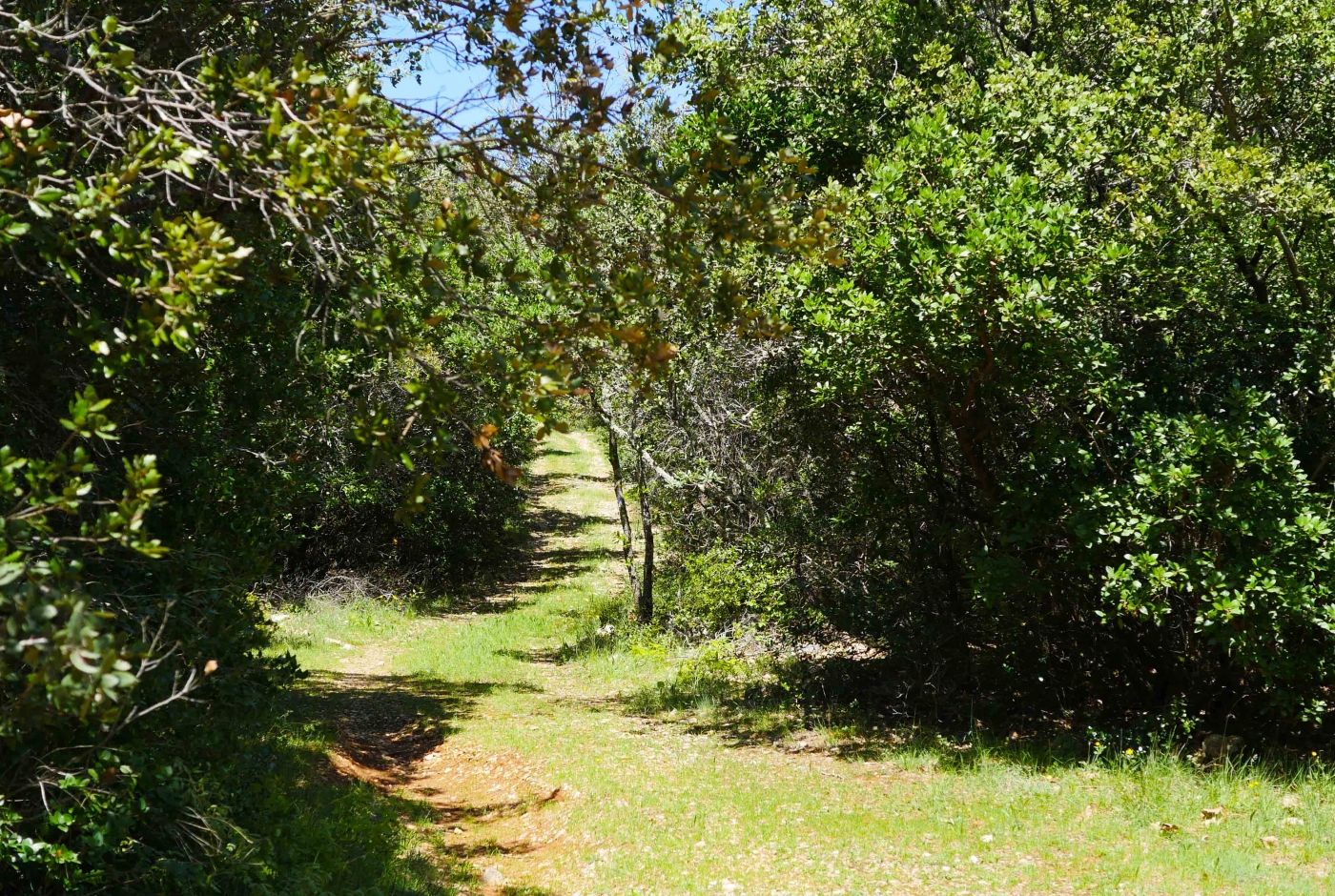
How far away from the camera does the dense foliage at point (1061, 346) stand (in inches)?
284

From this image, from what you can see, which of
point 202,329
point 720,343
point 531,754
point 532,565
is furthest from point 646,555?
point 202,329

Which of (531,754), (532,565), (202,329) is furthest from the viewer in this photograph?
(532,565)

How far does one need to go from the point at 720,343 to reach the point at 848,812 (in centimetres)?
565

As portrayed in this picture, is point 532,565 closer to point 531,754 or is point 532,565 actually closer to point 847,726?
point 531,754

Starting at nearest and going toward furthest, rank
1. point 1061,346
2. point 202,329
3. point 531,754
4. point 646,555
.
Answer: point 202,329
point 1061,346
point 531,754
point 646,555

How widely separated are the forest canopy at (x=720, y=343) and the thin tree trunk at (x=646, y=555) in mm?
370

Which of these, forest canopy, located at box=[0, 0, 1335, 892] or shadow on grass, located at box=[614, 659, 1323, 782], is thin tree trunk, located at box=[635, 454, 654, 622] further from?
shadow on grass, located at box=[614, 659, 1323, 782]

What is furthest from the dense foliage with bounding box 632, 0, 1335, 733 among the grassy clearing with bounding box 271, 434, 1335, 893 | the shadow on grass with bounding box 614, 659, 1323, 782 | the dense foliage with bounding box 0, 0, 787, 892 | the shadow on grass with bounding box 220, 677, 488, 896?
the shadow on grass with bounding box 220, 677, 488, 896

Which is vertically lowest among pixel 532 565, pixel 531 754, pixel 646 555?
pixel 531 754

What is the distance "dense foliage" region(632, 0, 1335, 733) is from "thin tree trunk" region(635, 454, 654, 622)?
374 cm

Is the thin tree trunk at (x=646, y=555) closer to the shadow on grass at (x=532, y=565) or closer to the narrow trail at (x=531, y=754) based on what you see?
the narrow trail at (x=531, y=754)

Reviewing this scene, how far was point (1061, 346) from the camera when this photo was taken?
298 inches

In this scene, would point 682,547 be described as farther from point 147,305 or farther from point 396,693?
point 147,305

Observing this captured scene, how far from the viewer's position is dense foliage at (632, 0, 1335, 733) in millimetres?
7219
